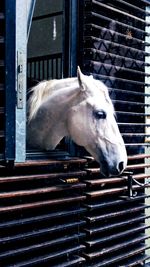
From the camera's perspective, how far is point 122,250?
3.72 meters

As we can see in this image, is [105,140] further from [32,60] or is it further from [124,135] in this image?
[32,60]

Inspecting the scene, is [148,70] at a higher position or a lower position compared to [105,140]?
higher

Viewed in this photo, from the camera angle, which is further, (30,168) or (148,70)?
(148,70)

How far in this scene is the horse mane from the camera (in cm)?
323

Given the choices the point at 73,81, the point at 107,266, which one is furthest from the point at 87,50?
the point at 107,266

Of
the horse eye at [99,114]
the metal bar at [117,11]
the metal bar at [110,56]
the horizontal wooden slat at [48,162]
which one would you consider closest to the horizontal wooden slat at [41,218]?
the horizontal wooden slat at [48,162]

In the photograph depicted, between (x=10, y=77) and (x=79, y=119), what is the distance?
0.64 meters

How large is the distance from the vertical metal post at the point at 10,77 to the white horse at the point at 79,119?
0.51 meters

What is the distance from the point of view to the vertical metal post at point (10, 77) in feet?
8.89

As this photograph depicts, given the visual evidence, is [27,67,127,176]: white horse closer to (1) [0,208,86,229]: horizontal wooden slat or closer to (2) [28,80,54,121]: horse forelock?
(2) [28,80,54,121]: horse forelock

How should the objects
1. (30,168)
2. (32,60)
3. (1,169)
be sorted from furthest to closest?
(32,60) < (30,168) < (1,169)

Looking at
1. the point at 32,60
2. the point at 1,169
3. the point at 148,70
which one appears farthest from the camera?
the point at 32,60

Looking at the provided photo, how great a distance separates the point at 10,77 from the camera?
108 inches

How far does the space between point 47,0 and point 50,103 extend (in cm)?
197
